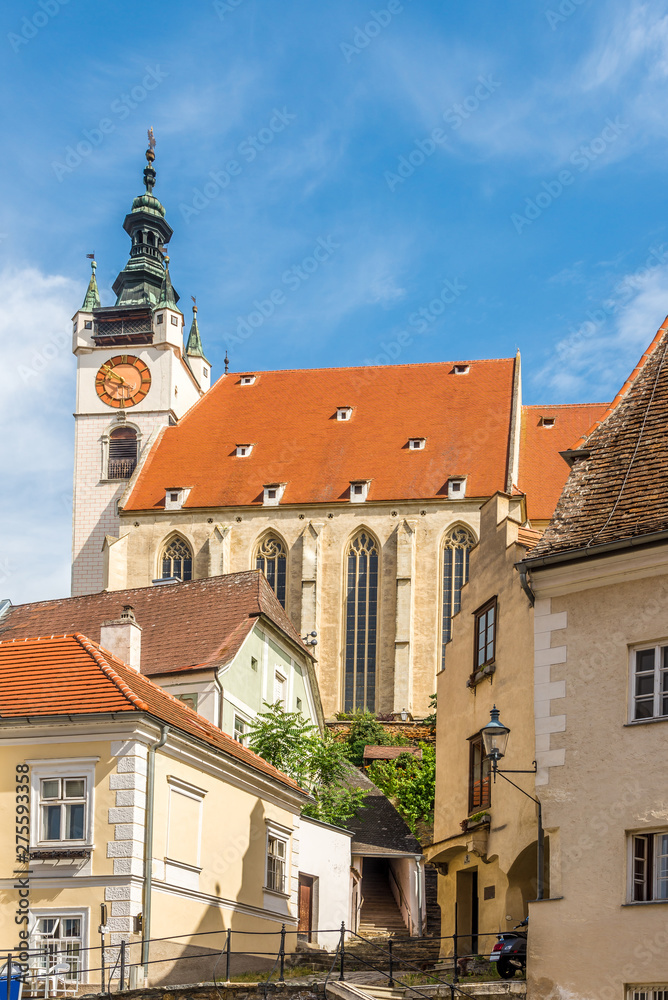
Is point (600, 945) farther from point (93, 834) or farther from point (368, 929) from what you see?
point (368, 929)

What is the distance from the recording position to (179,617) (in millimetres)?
28516

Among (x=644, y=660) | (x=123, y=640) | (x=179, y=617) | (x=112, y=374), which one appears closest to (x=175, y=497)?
(x=112, y=374)

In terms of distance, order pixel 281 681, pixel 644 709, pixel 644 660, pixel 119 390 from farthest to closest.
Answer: pixel 119 390 → pixel 281 681 → pixel 644 660 → pixel 644 709

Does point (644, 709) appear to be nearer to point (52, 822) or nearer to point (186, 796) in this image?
point (186, 796)

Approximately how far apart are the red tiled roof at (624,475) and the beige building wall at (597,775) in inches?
14.6

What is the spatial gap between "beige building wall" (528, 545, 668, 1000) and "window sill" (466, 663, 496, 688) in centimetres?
551

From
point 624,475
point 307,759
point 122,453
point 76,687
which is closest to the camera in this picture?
point 624,475

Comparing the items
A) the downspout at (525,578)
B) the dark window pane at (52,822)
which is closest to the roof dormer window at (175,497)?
the dark window pane at (52,822)

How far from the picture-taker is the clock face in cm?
6519

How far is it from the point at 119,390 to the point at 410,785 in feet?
107

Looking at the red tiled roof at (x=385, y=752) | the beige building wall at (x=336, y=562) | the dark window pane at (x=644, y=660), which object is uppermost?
the beige building wall at (x=336, y=562)

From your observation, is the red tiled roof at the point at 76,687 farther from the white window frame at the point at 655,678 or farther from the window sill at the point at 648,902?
the window sill at the point at 648,902

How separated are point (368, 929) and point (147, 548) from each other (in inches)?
1131

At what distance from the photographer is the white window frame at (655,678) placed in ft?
43.7
